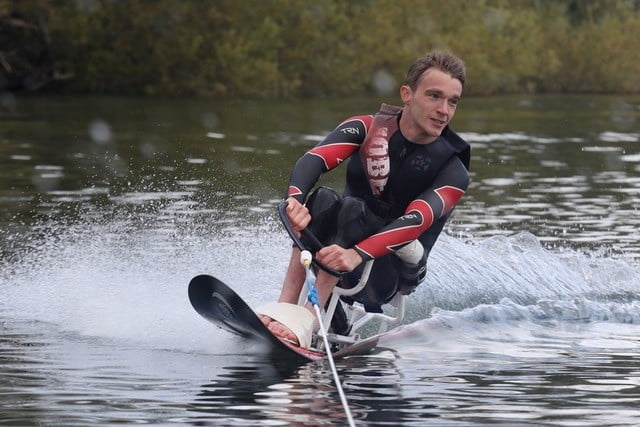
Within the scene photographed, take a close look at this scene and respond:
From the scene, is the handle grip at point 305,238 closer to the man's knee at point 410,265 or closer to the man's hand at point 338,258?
the man's hand at point 338,258

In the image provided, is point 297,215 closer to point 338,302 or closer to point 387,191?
point 387,191

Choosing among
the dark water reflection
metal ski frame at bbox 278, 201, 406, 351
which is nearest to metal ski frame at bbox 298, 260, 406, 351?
metal ski frame at bbox 278, 201, 406, 351

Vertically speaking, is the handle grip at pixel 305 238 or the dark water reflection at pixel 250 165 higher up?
the handle grip at pixel 305 238

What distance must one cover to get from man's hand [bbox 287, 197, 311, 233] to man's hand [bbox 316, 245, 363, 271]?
6.0 inches

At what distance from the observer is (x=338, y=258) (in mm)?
6770

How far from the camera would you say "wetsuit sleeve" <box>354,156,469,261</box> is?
689 centimetres

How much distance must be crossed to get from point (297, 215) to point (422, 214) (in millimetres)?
620

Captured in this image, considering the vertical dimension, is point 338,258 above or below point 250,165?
above

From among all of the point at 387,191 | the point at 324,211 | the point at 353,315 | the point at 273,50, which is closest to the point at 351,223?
the point at 324,211

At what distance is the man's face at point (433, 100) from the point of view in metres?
6.98

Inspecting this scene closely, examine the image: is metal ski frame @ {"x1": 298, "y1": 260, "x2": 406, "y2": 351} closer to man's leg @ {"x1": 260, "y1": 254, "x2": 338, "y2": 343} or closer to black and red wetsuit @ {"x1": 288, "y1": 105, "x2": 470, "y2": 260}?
man's leg @ {"x1": 260, "y1": 254, "x2": 338, "y2": 343}

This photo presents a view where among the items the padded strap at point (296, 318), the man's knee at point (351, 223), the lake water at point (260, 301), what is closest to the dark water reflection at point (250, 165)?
the lake water at point (260, 301)

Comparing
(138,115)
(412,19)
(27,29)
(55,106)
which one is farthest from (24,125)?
(412,19)

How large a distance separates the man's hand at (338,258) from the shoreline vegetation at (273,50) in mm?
33996
